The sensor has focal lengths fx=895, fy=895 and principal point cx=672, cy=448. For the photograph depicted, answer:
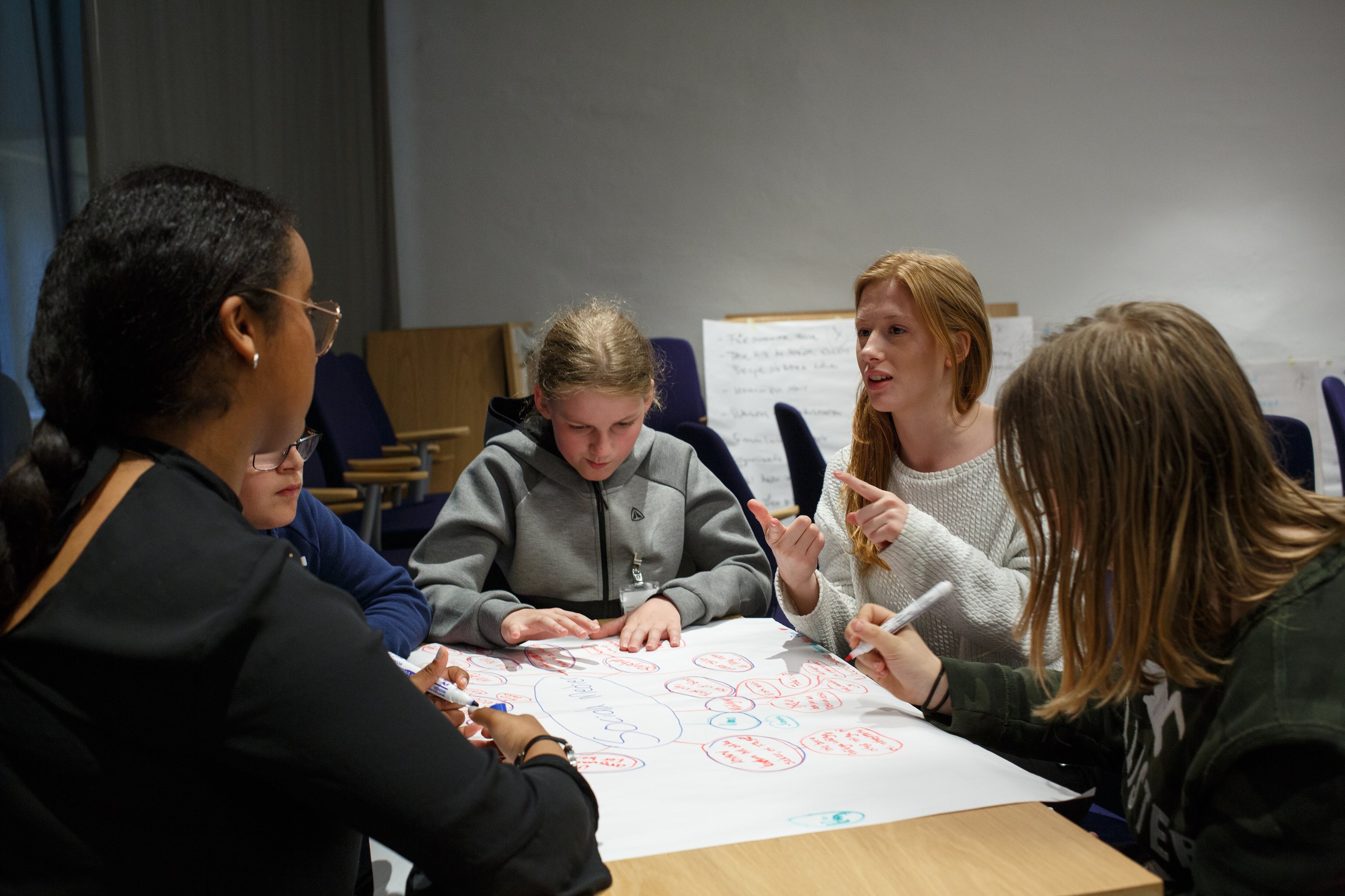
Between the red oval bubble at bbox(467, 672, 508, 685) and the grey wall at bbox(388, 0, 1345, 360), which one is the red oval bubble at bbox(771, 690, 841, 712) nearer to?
the red oval bubble at bbox(467, 672, 508, 685)

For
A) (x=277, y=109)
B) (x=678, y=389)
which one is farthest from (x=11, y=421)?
(x=678, y=389)

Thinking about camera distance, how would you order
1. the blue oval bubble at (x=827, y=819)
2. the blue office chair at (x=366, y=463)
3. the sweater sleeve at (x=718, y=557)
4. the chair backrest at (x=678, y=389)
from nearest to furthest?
1. the blue oval bubble at (x=827, y=819)
2. the sweater sleeve at (x=718, y=557)
3. the blue office chair at (x=366, y=463)
4. the chair backrest at (x=678, y=389)

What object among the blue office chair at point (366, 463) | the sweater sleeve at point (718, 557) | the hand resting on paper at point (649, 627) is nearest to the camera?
the hand resting on paper at point (649, 627)

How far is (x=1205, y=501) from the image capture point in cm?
76

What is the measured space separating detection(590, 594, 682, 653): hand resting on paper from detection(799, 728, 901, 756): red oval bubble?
16.9 inches

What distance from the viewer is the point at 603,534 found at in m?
1.73

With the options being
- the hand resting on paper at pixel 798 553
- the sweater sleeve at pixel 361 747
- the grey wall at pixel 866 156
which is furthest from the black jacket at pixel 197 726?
the grey wall at pixel 866 156

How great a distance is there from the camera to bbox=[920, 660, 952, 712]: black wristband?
1110 millimetres

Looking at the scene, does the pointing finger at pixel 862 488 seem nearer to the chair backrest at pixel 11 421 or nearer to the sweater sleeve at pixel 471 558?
the sweater sleeve at pixel 471 558

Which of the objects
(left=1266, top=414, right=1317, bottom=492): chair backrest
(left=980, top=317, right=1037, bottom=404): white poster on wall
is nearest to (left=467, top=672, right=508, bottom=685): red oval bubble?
(left=1266, top=414, right=1317, bottom=492): chair backrest

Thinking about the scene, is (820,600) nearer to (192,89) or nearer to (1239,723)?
(1239,723)

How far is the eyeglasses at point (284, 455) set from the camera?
44.5 inches

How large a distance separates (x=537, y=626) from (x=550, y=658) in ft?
0.19

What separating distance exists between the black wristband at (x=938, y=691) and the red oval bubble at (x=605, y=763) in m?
0.38
